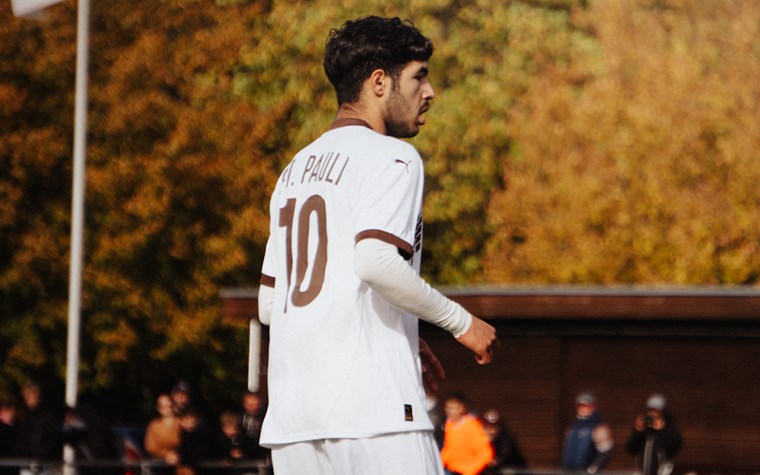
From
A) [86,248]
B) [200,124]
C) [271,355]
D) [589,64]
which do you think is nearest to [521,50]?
[589,64]

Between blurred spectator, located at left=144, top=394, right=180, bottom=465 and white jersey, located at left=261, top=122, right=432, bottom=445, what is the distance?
12323 millimetres

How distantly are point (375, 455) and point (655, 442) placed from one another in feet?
42.1

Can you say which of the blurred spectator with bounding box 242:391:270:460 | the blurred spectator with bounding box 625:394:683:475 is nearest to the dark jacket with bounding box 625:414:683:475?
the blurred spectator with bounding box 625:394:683:475

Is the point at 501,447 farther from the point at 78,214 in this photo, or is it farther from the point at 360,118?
the point at 360,118

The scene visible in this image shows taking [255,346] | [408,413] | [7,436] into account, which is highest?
[255,346]


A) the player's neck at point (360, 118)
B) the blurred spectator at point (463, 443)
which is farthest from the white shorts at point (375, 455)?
the blurred spectator at point (463, 443)

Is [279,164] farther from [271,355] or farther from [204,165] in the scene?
[271,355]

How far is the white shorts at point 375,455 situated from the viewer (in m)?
4.05

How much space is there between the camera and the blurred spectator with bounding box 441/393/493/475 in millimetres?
15627

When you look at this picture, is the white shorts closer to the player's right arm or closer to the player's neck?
the player's right arm

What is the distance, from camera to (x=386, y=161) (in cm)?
412

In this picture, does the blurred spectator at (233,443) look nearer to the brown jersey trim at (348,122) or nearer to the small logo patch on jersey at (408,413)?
the brown jersey trim at (348,122)

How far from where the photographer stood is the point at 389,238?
4020mm

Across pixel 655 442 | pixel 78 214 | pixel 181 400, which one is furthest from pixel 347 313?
pixel 78 214
